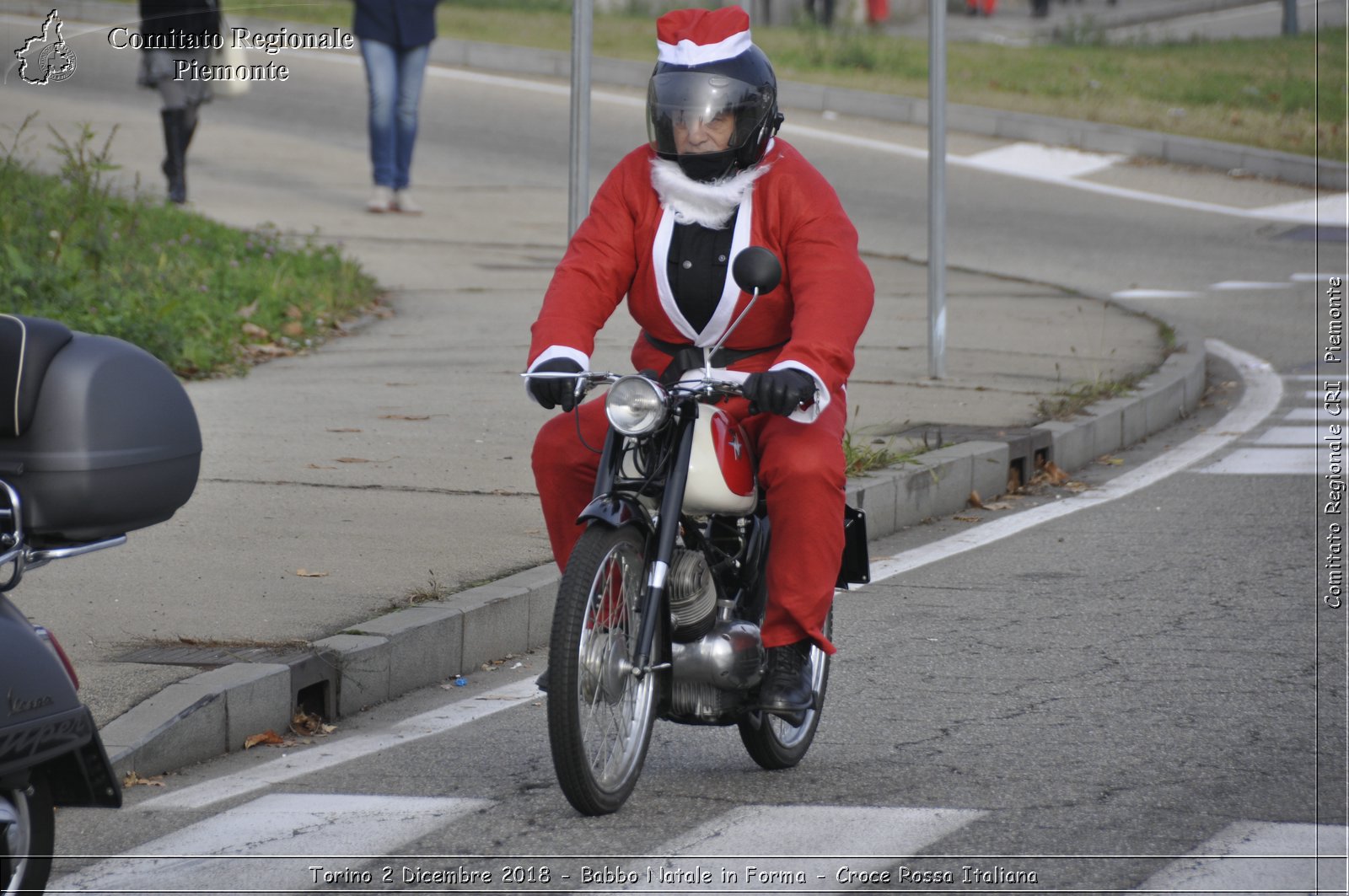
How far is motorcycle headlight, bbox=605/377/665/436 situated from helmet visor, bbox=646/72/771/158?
679 mm

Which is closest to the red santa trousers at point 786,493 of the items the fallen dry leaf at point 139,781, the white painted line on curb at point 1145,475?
the fallen dry leaf at point 139,781

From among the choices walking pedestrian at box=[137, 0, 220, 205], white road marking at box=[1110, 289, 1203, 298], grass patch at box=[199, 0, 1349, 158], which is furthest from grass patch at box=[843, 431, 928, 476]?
grass patch at box=[199, 0, 1349, 158]

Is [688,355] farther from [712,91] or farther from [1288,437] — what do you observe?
[1288,437]

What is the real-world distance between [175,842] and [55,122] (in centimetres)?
1518

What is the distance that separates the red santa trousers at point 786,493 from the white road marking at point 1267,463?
4795mm

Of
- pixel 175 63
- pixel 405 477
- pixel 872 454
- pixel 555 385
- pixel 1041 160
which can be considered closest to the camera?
pixel 555 385

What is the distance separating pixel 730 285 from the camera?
441cm

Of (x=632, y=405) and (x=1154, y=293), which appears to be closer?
(x=632, y=405)

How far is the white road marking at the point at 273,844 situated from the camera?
386 cm

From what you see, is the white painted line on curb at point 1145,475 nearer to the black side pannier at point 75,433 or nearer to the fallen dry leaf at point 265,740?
the fallen dry leaf at point 265,740

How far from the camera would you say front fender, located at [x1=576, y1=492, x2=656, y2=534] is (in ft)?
13.4

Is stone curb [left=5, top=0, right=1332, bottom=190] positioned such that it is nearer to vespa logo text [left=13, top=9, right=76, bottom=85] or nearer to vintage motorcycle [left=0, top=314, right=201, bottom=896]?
vespa logo text [left=13, top=9, right=76, bottom=85]

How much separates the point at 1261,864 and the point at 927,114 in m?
17.4

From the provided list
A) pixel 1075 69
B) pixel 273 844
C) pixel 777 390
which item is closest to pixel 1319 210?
pixel 1075 69
